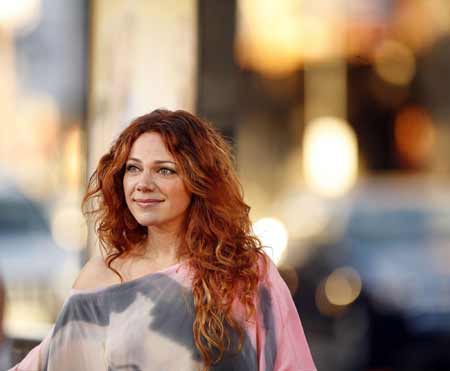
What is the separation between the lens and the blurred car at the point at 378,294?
9.02m

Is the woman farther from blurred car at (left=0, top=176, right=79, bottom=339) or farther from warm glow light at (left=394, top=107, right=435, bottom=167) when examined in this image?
warm glow light at (left=394, top=107, right=435, bottom=167)

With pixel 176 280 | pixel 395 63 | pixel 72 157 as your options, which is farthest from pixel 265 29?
pixel 176 280

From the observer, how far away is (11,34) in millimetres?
9508

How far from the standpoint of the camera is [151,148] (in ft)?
10.00

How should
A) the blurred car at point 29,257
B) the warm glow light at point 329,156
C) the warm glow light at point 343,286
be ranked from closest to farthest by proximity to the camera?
the blurred car at point 29,257
the warm glow light at point 343,286
the warm glow light at point 329,156

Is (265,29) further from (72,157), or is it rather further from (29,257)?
(29,257)

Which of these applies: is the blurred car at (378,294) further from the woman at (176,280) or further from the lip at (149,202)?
the lip at (149,202)

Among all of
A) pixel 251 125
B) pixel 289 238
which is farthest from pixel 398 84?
pixel 289 238

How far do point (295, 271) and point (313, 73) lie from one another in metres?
7.41

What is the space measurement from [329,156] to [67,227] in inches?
307

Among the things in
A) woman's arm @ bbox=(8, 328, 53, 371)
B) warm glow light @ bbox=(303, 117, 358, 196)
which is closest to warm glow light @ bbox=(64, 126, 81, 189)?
warm glow light @ bbox=(303, 117, 358, 196)

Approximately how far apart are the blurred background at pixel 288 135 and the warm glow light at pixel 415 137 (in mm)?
27

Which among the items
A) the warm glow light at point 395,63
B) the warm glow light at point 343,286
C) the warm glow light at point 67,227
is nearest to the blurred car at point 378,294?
the warm glow light at point 343,286

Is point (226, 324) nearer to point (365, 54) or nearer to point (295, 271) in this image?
point (295, 271)
